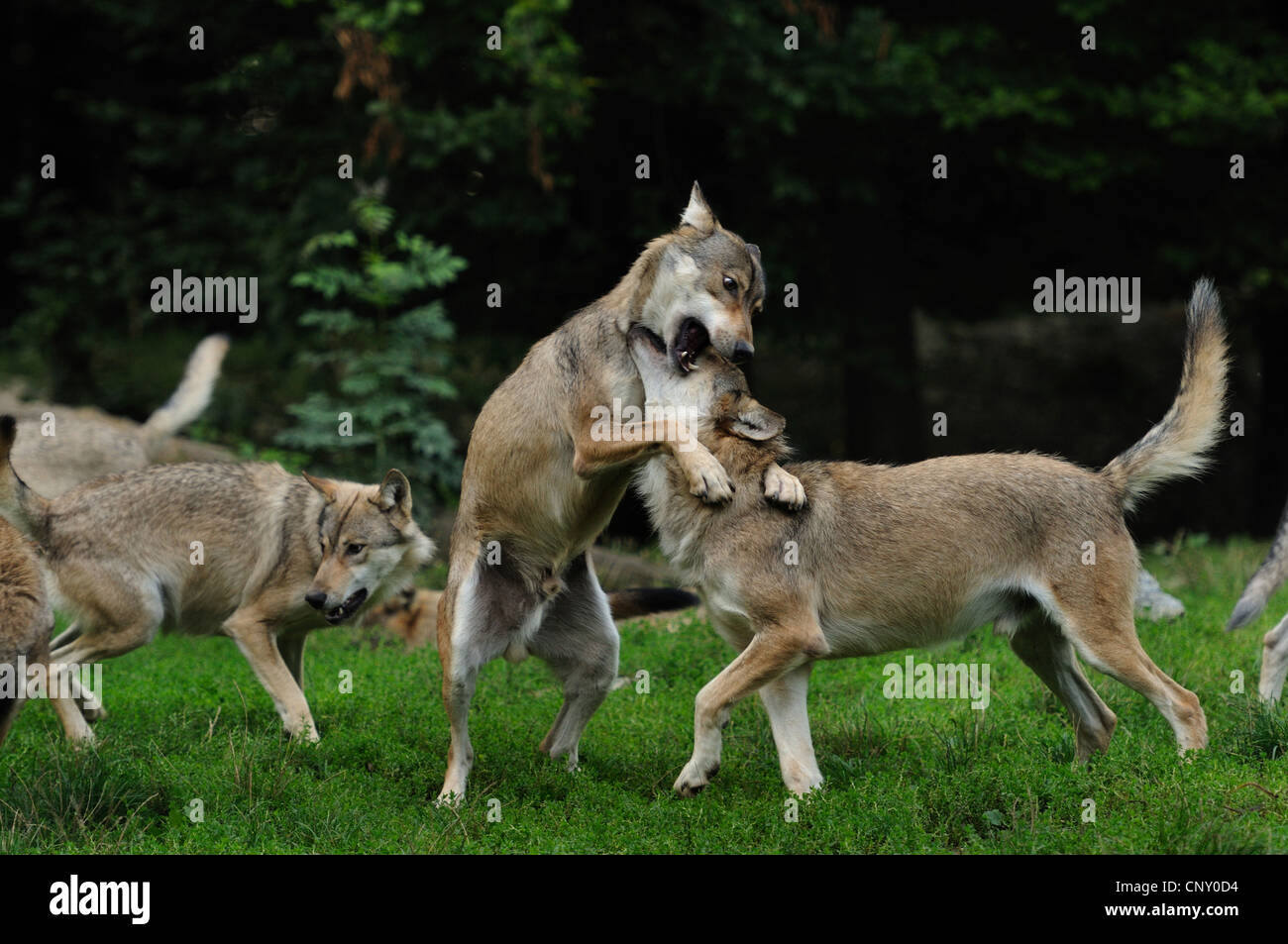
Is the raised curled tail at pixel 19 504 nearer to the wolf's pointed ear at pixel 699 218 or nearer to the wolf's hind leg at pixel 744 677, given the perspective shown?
the wolf's pointed ear at pixel 699 218

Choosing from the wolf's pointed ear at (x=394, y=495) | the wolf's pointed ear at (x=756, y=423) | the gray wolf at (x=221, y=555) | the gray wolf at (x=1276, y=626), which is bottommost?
the gray wolf at (x=1276, y=626)

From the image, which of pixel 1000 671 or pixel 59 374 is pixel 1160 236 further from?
pixel 59 374

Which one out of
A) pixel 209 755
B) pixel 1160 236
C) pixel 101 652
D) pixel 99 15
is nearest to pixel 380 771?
pixel 209 755

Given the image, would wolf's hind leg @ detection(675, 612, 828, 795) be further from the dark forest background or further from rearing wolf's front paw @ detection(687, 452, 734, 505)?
the dark forest background

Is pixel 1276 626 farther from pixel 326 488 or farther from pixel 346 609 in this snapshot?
pixel 326 488

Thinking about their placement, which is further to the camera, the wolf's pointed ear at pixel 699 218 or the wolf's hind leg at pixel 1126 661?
the wolf's pointed ear at pixel 699 218

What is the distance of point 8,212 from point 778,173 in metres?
8.93

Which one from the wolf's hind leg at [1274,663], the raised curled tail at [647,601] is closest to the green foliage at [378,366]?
the raised curled tail at [647,601]

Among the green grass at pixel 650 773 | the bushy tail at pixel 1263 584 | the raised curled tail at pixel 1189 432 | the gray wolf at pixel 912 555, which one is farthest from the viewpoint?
the bushy tail at pixel 1263 584

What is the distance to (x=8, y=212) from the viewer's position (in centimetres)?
1479

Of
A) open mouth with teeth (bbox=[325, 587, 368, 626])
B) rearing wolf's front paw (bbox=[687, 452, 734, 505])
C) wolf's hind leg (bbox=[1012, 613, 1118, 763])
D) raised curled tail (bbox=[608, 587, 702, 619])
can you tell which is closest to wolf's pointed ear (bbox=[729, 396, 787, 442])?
rearing wolf's front paw (bbox=[687, 452, 734, 505])

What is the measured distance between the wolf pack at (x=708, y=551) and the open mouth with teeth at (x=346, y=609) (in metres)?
0.01

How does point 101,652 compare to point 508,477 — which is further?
point 101,652

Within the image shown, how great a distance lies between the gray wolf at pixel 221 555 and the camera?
784 cm
